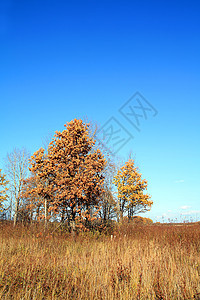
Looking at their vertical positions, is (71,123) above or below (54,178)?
above

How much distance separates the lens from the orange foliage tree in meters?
13.1

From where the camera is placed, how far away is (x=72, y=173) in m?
13.4

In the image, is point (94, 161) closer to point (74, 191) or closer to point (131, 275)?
point (74, 191)

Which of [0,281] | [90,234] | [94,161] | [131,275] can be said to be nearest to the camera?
[0,281]

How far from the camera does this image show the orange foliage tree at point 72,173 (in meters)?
13.1

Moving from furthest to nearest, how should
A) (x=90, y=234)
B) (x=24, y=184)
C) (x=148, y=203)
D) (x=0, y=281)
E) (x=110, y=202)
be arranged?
(x=148, y=203) < (x=24, y=184) < (x=110, y=202) < (x=90, y=234) < (x=0, y=281)

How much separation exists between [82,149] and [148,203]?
17.8 m

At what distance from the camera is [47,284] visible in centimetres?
464

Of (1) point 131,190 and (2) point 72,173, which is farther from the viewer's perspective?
(1) point 131,190

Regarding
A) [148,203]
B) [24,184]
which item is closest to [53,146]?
[24,184]

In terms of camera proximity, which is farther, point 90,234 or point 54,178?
point 54,178

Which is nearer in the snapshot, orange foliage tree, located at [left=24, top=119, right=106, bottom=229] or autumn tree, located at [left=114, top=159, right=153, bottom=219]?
orange foliage tree, located at [left=24, top=119, right=106, bottom=229]

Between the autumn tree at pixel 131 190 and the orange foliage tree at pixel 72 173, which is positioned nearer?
the orange foliage tree at pixel 72 173

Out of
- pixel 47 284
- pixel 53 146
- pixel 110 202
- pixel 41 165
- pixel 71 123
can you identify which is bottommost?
pixel 47 284
